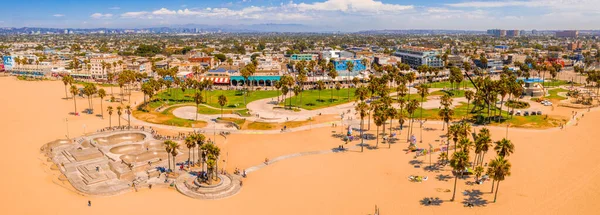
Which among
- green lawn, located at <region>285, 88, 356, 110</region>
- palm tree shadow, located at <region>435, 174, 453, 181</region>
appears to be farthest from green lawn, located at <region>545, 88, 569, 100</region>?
palm tree shadow, located at <region>435, 174, 453, 181</region>

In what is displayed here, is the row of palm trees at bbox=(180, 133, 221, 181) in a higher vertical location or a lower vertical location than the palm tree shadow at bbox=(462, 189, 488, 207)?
higher

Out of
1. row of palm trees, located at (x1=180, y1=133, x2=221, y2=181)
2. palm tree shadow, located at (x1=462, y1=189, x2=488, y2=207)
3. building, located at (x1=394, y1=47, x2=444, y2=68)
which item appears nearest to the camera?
palm tree shadow, located at (x1=462, y1=189, x2=488, y2=207)

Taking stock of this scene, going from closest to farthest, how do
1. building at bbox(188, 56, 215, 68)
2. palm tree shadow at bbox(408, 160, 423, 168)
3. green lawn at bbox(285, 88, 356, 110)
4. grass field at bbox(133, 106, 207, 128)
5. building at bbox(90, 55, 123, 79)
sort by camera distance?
1. palm tree shadow at bbox(408, 160, 423, 168)
2. grass field at bbox(133, 106, 207, 128)
3. green lawn at bbox(285, 88, 356, 110)
4. building at bbox(90, 55, 123, 79)
5. building at bbox(188, 56, 215, 68)

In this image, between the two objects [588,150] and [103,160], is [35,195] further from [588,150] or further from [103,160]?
[588,150]

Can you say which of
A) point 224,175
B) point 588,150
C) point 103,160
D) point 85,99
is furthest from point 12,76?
point 588,150

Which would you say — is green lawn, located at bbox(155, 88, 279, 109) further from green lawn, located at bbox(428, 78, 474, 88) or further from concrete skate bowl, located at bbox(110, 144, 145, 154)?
green lawn, located at bbox(428, 78, 474, 88)

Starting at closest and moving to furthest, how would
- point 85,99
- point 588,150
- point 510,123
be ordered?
point 588,150 → point 510,123 → point 85,99

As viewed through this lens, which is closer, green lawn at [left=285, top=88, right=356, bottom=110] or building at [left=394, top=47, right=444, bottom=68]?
green lawn at [left=285, top=88, right=356, bottom=110]
